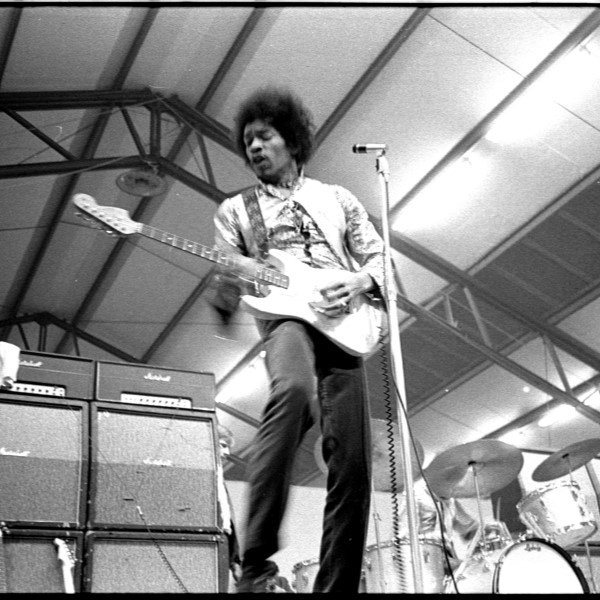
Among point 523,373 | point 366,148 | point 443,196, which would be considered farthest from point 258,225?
point 523,373

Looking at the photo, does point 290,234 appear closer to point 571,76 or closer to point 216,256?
point 216,256

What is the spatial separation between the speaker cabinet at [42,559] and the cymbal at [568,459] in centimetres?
254

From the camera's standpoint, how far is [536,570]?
13.1ft

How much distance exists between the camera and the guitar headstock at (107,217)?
265 cm

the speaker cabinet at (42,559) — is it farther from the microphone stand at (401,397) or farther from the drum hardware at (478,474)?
the drum hardware at (478,474)

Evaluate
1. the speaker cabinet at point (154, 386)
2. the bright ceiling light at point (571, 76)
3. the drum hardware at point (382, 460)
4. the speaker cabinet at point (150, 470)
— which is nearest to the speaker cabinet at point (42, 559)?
the speaker cabinet at point (150, 470)

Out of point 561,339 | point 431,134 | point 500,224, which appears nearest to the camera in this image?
point 431,134

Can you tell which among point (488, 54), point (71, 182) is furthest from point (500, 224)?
point (71, 182)

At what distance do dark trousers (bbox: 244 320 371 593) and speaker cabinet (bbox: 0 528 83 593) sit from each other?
93cm

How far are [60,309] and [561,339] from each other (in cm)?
247

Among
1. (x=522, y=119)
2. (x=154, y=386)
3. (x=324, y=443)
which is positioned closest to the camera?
(x=324, y=443)

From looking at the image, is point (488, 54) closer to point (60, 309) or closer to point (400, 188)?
point (400, 188)

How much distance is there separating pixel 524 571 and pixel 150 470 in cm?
182

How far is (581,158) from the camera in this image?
4504mm
